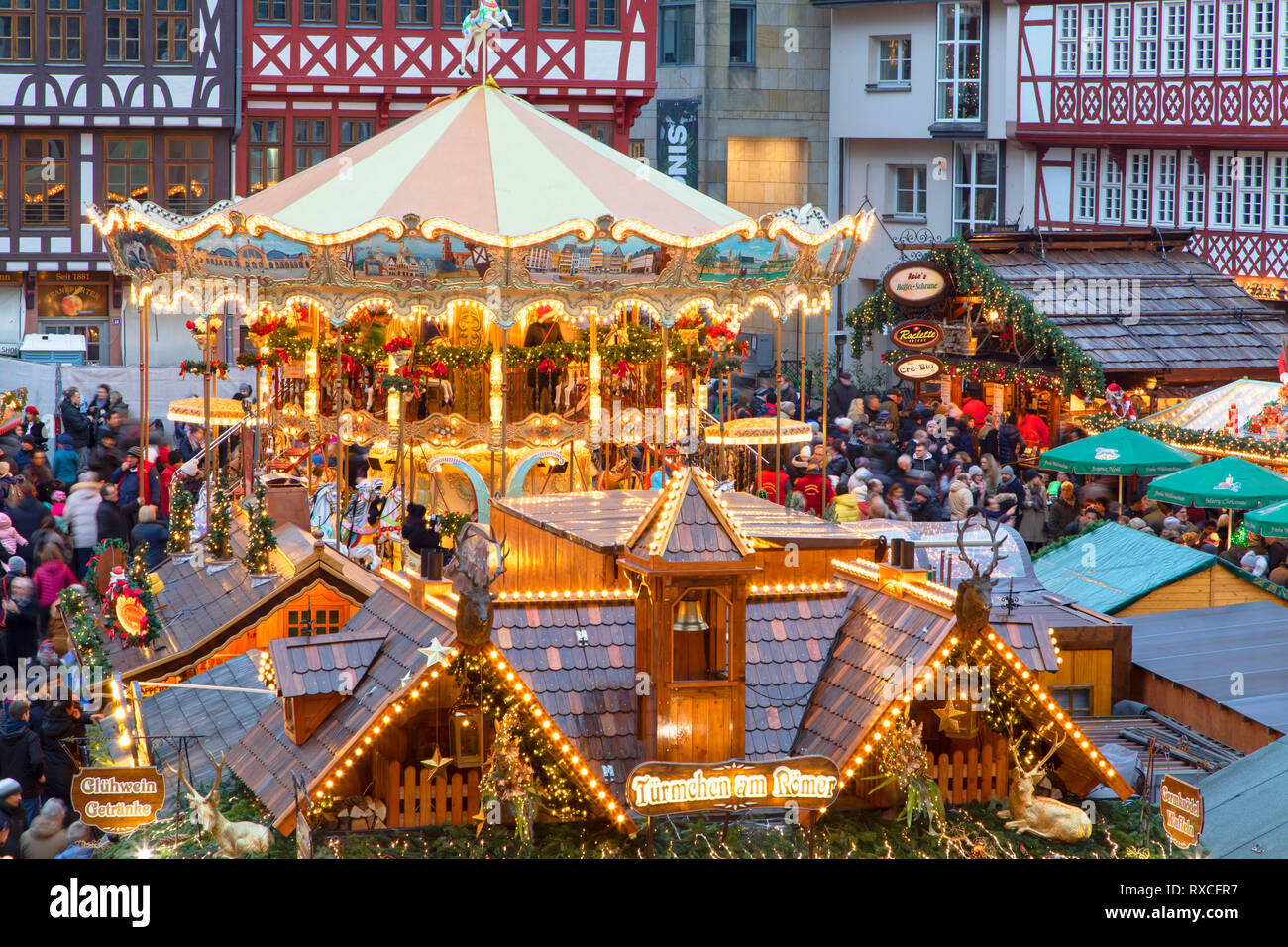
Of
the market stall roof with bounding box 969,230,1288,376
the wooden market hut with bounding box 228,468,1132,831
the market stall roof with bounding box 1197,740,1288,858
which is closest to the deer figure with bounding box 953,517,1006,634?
the wooden market hut with bounding box 228,468,1132,831

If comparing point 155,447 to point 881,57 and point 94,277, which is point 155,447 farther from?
point 881,57

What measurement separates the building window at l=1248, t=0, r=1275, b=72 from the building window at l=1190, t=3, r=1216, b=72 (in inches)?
31.3

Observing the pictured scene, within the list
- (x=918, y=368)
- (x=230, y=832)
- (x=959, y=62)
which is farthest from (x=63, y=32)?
(x=230, y=832)

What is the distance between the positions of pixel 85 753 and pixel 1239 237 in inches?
950

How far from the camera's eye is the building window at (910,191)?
37562 millimetres

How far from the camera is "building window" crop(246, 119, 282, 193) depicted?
105ft

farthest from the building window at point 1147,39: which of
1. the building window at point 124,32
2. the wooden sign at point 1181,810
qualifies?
the wooden sign at point 1181,810

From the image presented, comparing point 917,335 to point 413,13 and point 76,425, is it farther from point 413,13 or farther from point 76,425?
point 76,425

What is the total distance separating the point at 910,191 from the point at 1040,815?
30.4 m

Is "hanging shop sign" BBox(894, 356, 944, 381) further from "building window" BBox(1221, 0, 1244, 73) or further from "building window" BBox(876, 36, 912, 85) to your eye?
"building window" BBox(876, 36, 912, 85)

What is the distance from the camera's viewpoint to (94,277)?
31.6 metres

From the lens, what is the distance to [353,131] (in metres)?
32.1

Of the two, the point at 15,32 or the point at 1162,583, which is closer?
the point at 1162,583
